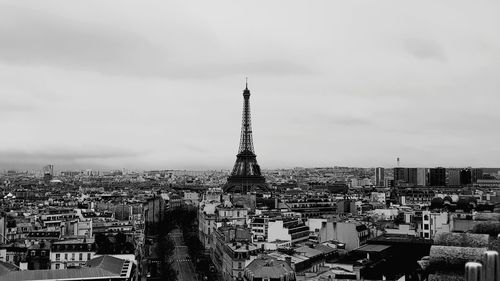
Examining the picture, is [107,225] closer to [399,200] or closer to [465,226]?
[465,226]

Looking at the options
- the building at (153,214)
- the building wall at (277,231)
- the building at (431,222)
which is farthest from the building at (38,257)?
the building at (153,214)

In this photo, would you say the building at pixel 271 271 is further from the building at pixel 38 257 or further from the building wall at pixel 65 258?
the building at pixel 38 257

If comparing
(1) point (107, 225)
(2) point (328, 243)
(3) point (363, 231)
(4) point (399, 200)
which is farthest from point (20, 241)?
(4) point (399, 200)

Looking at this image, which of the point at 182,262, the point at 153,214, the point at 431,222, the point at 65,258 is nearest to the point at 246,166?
the point at 153,214

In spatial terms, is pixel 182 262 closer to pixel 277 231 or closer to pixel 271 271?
pixel 277 231

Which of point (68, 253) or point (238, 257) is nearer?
point (68, 253)

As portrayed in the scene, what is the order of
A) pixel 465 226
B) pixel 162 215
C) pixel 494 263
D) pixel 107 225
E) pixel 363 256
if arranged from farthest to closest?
1. pixel 162 215
2. pixel 107 225
3. pixel 363 256
4. pixel 465 226
5. pixel 494 263
